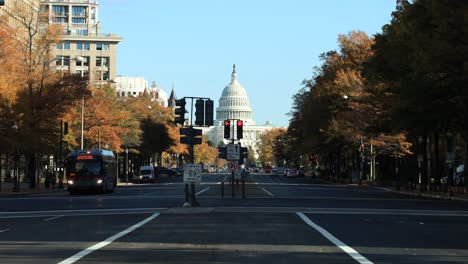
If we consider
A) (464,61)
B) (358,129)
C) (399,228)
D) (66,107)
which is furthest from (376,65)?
(399,228)

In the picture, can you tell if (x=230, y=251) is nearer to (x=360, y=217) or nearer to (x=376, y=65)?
(x=360, y=217)

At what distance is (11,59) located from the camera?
192 ft

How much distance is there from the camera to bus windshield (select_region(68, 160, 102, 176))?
52.9 meters

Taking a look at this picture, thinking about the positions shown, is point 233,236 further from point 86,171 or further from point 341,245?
point 86,171

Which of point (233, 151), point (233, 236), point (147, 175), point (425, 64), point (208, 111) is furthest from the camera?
point (147, 175)

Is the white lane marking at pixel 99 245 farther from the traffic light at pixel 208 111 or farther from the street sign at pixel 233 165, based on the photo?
the street sign at pixel 233 165

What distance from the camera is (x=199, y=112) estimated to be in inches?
1398

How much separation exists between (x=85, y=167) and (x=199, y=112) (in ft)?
65.5

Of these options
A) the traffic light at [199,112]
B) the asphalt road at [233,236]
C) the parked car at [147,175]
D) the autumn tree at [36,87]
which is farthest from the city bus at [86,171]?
the parked car at [147,175]

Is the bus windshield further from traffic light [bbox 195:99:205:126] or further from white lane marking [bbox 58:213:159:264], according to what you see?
→ white lane marking [bbox 58:213:159:264]

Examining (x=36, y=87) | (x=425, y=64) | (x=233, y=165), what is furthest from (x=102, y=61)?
(x=425, y=64)

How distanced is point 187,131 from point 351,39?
47651mm

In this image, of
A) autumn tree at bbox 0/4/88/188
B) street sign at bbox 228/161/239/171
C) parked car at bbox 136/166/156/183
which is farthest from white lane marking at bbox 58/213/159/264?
parked car at bbox 136/166/156/183

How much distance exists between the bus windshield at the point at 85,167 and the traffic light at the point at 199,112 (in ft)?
64.6
